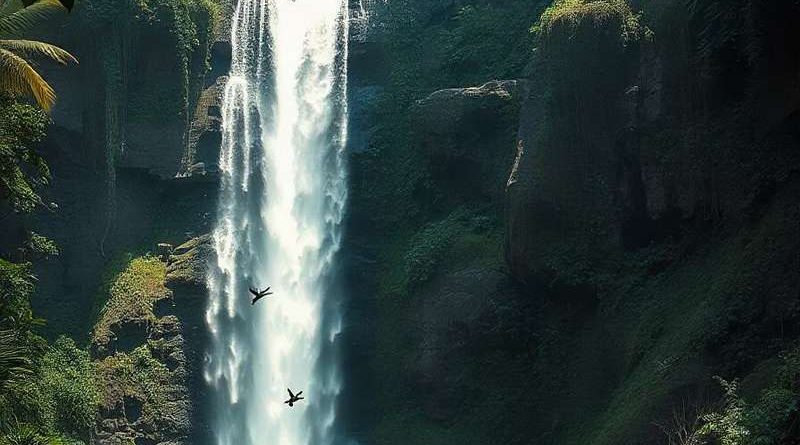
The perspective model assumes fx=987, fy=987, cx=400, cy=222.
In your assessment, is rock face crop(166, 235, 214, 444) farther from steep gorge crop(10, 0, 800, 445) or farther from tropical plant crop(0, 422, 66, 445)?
tropical plant crop(0, 422, 66, 445)

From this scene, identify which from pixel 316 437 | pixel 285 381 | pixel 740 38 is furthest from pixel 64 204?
pixel 740 38

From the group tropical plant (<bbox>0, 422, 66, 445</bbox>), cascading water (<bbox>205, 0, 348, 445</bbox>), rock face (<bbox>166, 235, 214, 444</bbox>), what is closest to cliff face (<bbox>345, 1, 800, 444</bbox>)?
cascading water (<bbox>205, 0, 348, 445</bbox>)

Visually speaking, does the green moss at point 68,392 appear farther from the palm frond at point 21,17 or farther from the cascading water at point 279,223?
the palm frond at point 21,17

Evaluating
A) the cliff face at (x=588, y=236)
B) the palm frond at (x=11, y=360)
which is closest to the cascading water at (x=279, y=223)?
the cliff face at (x=588, y=236)

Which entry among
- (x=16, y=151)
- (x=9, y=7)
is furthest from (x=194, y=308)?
(x=9, y=7)

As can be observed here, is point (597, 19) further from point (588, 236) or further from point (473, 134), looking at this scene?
point (473, 134)

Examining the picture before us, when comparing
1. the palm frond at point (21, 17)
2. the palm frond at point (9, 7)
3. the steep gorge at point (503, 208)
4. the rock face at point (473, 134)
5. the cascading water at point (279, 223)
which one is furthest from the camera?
the cascading water at point (279, 223)
